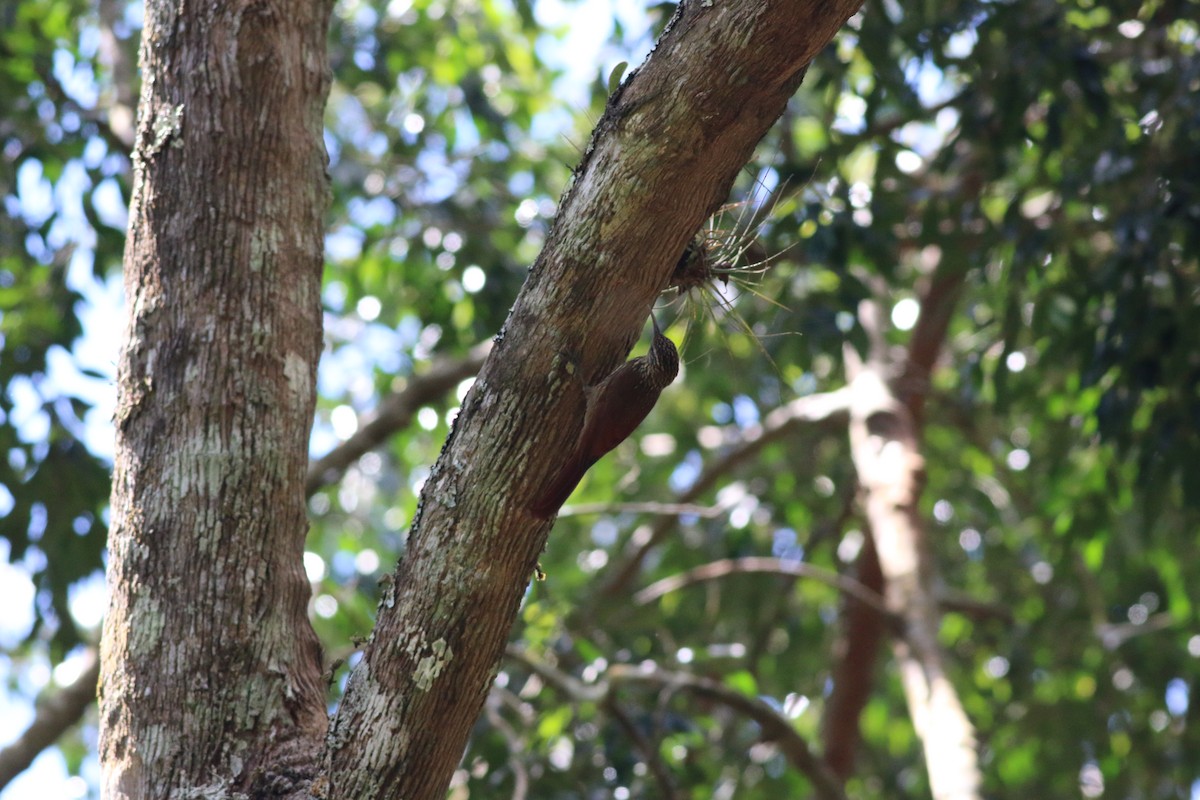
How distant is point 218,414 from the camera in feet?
7.57

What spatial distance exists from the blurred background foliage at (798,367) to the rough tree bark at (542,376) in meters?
0.40

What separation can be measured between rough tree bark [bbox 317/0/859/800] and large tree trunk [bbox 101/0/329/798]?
28 cm

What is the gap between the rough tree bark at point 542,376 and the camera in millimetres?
1942

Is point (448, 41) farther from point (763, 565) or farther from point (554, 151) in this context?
point (763, 565)

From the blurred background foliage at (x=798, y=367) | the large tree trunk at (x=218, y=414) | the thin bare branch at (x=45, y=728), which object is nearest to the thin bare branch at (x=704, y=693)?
the blurred background foliage at (x=798, y=367)

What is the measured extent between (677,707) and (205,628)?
3.42 meters

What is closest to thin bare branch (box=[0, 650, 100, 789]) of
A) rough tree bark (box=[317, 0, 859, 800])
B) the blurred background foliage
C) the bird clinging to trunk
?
the blurred background foliage

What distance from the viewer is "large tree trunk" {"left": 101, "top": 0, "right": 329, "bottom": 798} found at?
214cm

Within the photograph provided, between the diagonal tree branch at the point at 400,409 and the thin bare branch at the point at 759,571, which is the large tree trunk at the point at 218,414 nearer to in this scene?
the diagonal tree branch at the point at 400,409

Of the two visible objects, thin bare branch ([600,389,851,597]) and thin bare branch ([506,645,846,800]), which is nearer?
thin bare branch ([506,645,846,800])

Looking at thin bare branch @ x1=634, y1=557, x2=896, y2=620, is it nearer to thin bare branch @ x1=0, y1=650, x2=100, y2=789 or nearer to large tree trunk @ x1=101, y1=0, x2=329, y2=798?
thin bare branch @ x1=0, y1=650, x2=100, y2=789

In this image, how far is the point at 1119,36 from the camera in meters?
4.34

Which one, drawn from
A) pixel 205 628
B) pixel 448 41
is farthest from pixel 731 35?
pixel 448 41

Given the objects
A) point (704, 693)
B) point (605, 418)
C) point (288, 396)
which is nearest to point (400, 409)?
point (704, 693)
